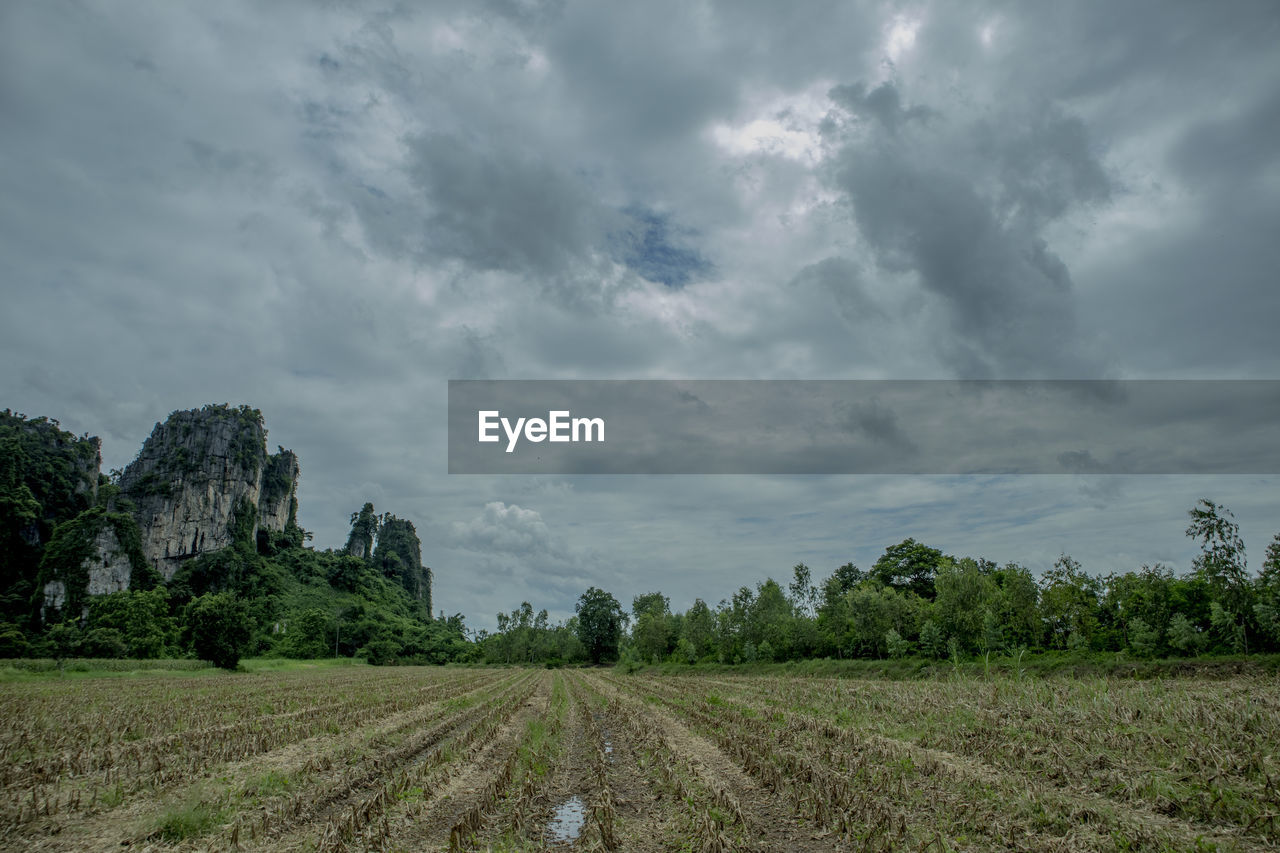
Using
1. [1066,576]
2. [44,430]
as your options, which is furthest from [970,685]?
[44,430]

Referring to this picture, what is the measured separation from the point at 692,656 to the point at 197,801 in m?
66.2

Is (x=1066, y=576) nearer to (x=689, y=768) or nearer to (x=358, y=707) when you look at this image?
(x=689, y=768)

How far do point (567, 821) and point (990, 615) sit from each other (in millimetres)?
41128

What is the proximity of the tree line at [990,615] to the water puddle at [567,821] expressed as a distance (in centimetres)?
1393

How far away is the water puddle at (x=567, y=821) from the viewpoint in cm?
945

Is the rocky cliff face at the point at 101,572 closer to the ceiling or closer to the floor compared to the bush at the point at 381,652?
closer to the ceiling

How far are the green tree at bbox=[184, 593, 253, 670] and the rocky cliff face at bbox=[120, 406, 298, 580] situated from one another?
7433 centimetres

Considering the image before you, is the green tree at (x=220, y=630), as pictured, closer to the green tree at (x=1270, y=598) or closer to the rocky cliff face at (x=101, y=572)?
the rocky cliff face at (x=101, y=572)

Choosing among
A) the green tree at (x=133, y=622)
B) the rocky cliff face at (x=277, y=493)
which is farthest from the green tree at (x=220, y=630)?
the rocky cliff face at (x=277, y=493)

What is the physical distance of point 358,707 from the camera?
Result: 82.7ft

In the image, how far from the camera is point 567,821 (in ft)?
33.9

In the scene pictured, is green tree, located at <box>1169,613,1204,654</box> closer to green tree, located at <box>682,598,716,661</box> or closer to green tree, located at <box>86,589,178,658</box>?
green tree, located at <box>682,598,716,661</box>

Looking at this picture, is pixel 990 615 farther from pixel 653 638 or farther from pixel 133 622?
pixel 133 622

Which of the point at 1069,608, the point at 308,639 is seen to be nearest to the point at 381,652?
the point at 308,639
